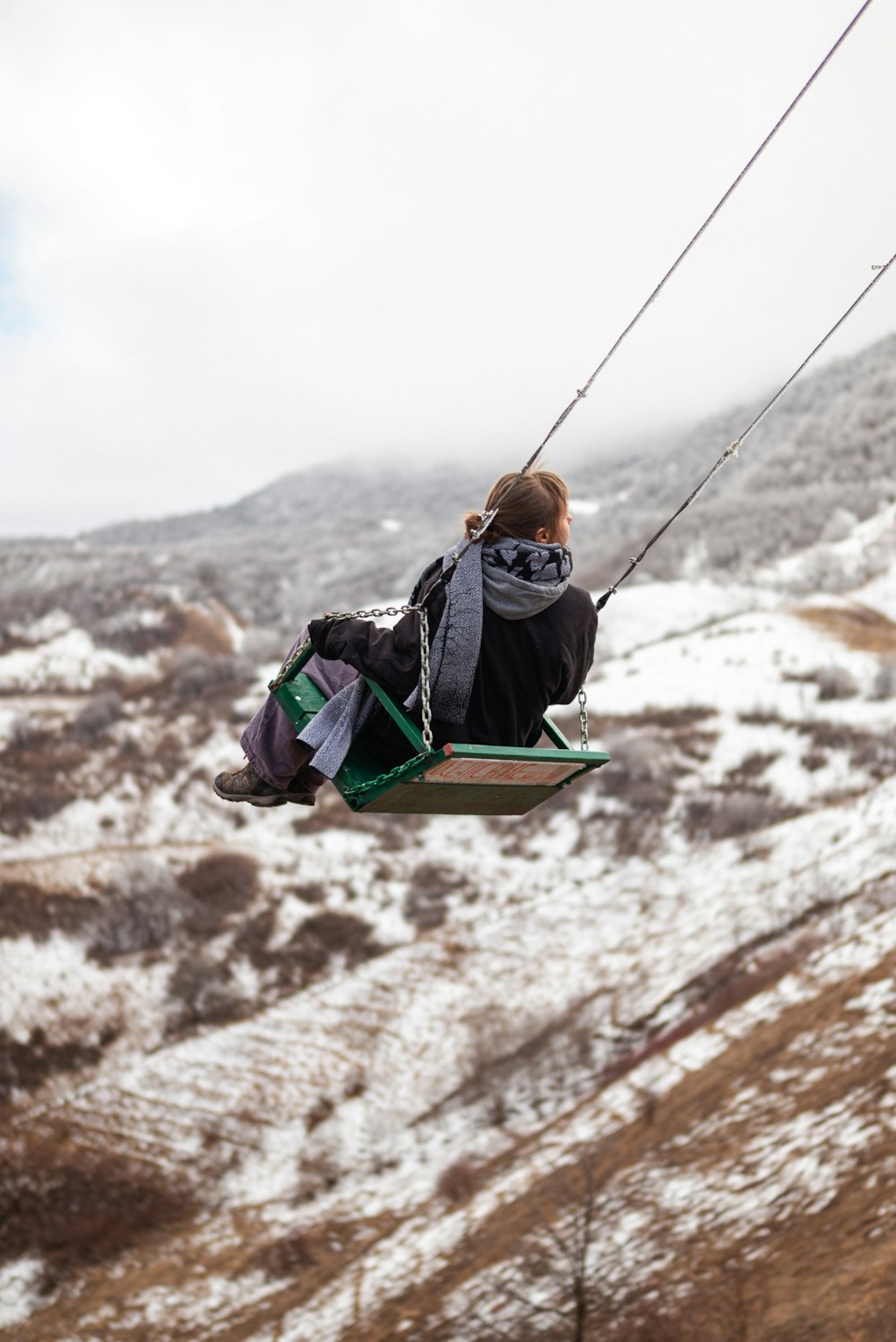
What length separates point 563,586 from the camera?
4191mm

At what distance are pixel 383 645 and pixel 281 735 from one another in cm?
82

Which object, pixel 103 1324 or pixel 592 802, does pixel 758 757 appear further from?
pixel 103 1324

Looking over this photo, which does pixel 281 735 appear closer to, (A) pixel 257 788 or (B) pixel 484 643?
(A) pixel 257 788

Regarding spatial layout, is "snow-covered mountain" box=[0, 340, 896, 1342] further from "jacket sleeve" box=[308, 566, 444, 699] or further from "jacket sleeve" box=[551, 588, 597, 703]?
"jacket sleeve" box=[308, 566, 444, 699]

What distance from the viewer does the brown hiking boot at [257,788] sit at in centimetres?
519

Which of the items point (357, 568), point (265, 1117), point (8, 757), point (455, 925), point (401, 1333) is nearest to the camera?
point (401, 1333)

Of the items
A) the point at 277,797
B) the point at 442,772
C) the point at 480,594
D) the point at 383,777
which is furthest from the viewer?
the point at 277,797

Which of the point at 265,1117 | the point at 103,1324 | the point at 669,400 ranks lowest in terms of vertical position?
the point at 103,1324

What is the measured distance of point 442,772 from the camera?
428cm

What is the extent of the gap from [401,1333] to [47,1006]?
472 inches

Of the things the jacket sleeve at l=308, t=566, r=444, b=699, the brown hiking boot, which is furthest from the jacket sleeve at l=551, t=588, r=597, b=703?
the brown hiking boot

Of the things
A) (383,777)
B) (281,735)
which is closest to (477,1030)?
(281,735)

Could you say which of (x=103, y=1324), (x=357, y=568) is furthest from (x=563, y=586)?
(x=357, y=568)

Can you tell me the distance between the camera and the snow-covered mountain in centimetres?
1552
